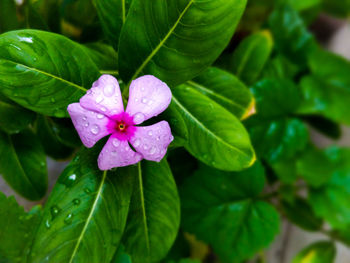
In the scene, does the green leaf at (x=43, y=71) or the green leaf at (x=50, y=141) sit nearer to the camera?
the green leaf at (x=43, y=71)

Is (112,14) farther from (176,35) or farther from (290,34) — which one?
(290,34)

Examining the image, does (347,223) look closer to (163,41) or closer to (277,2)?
(277,2)

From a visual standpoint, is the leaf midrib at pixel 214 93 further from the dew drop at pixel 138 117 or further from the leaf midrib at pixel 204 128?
the dew drop at pixel 138 117

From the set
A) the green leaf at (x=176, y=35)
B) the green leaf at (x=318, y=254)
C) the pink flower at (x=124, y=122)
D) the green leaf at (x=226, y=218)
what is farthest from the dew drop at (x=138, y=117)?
the green leaf at (x=318, y=254)

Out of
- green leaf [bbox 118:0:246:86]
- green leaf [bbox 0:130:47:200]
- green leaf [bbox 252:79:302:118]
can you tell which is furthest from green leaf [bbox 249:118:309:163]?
green leaf [bbox 0:130:47:200]

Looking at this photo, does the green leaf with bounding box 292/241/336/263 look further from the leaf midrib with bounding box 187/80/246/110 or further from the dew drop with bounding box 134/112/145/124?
the dew drop with bounding box 134/112/145/124

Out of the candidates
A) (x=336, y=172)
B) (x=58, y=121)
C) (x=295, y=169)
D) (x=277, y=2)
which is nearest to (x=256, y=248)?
(x=295, y=169)
